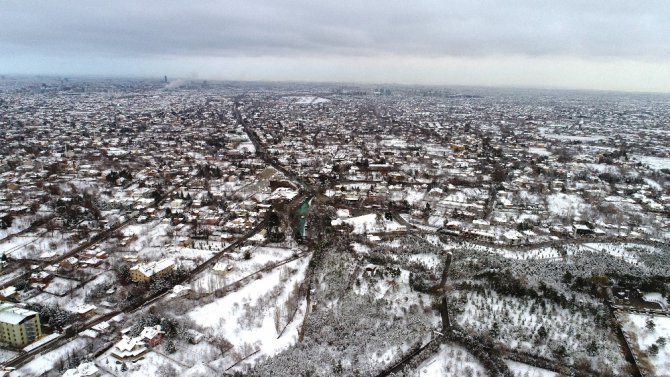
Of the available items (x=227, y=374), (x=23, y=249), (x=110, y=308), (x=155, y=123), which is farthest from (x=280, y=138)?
(x=227, y=374)

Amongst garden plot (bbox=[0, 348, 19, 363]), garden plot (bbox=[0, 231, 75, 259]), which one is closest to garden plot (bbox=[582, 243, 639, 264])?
garden plot (bbox=[0, 348, 19, 363])

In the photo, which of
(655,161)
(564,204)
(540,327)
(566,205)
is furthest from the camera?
(655,161)

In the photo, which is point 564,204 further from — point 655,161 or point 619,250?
point 655,161

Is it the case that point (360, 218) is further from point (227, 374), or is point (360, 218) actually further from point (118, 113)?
point (118, 113)

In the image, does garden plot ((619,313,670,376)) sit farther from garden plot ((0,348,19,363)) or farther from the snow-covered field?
the snow-covered field

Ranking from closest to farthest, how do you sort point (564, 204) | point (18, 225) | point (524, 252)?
point (524, 252) → point (18, 225) → point (564, 204)

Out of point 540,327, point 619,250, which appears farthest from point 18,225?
point 619,250
